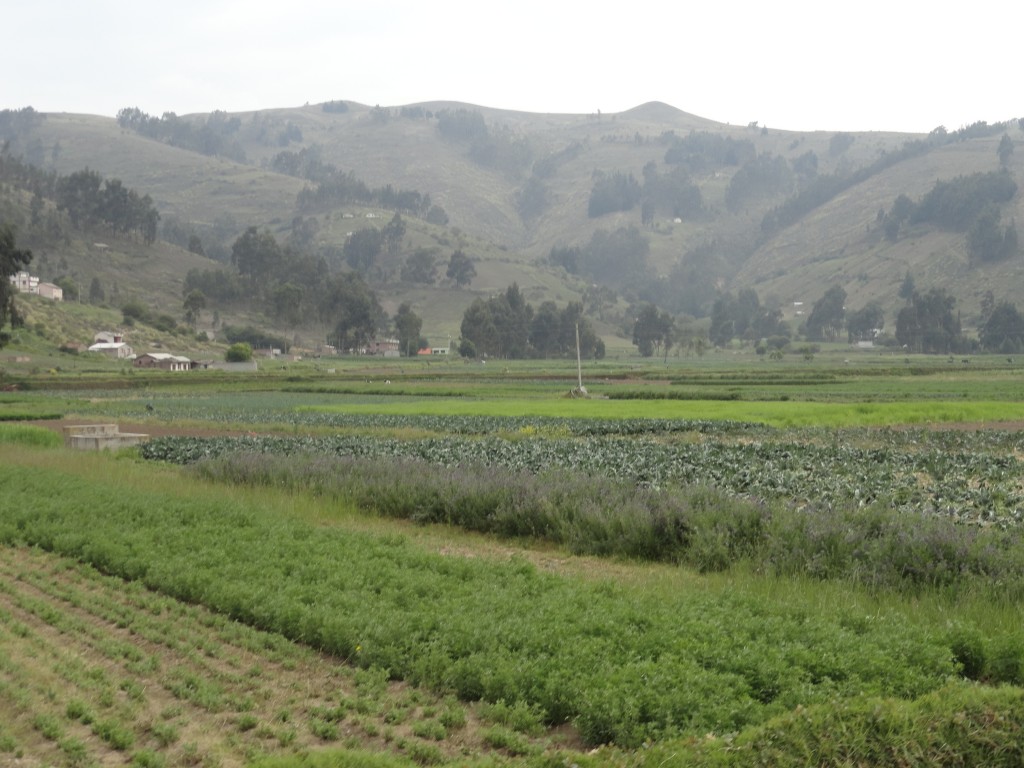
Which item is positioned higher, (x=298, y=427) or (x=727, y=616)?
(x=727, y=616)

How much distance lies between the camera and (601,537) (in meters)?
18.6

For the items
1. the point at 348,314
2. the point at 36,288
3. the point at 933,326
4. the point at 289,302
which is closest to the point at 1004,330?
the point at 933,326

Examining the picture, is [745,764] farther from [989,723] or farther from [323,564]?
[323,564]

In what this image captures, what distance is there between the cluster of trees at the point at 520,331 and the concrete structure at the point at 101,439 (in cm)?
13756

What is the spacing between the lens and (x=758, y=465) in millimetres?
27109

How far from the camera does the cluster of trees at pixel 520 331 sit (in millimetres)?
178625

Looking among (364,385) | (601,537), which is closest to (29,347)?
(364,385)

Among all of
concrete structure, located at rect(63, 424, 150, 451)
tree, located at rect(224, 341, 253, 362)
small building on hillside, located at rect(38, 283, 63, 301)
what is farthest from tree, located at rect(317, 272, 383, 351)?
concrete structure, located at rect(63, 424, 150, 451)

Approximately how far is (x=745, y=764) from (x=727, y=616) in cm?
419

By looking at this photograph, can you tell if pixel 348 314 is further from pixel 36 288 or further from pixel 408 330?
pixel 36 288

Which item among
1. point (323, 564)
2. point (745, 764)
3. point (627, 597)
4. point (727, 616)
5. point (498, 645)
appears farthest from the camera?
point (323, 564)

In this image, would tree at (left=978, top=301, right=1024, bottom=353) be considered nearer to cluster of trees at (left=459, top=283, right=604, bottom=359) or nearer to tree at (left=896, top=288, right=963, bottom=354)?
tree at (left=896, top=288, right=963, bottom=354)

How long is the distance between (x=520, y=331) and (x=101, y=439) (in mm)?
152538

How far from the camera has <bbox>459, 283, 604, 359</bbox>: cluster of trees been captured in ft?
586
